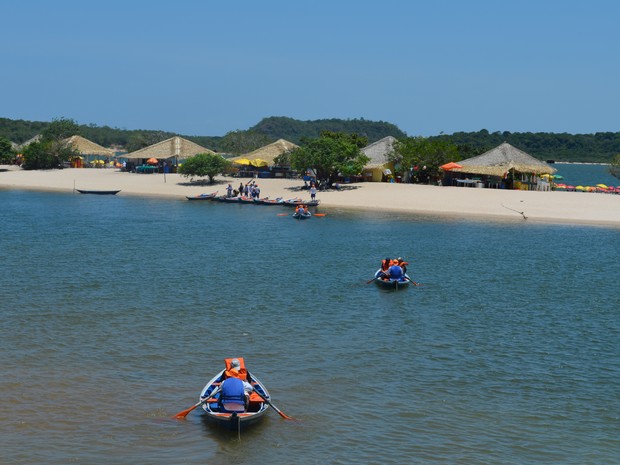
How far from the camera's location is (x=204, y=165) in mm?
77688

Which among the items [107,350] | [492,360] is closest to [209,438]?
[107,350]

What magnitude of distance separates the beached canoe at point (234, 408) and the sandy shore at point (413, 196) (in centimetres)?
4581

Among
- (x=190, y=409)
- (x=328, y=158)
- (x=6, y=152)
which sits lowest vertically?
(x=190, y=409)

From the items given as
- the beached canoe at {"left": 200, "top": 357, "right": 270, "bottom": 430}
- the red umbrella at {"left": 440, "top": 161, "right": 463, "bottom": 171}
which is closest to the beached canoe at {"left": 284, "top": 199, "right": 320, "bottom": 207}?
the red umbrella at {"left": 440, "top": 161, "right": 463, "bottom": 171}

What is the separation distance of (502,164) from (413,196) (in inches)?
369

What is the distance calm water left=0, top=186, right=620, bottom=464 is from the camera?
1662 cm

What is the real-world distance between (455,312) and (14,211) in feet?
138

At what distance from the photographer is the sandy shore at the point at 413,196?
61.7 meters

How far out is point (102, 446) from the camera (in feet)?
52.7

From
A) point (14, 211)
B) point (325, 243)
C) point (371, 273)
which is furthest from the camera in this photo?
point (14, 211)

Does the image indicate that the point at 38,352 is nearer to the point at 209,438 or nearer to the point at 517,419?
the point at 209,438

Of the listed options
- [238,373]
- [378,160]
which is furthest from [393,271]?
[378,160]

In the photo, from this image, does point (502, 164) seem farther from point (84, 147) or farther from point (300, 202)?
point (84, 147)

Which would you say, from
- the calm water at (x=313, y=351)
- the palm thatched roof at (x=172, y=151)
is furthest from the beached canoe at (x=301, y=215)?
the palm thatched roof at (x=172, y=151)
